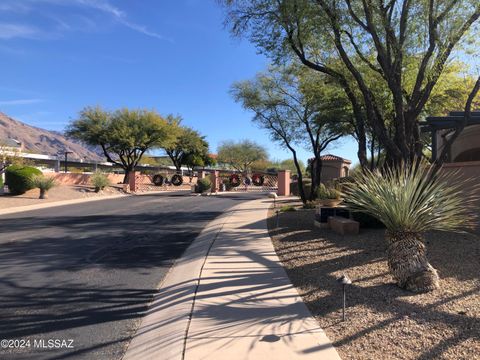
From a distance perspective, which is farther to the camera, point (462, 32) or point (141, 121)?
point (141, 121)

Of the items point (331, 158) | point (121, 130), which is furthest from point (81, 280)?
point (121, 130)

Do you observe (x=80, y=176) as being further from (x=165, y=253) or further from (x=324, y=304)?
(x=324, y=304)

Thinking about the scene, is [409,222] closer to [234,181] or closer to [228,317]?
[228,317]

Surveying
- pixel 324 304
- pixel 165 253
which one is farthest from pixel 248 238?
pixel 324 304

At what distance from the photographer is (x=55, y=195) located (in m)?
28.1

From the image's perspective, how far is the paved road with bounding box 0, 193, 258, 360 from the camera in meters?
→ 4.64

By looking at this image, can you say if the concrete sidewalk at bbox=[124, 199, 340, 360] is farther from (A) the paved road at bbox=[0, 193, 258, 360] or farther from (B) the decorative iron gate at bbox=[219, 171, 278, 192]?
(B) the decorative iron gate at bbox=[219, 171, 278, 192]

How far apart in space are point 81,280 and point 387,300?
4732 mm

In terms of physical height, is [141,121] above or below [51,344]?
above

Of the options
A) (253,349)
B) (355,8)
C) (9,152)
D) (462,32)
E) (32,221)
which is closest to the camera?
(253,349)

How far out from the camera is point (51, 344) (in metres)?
4.43

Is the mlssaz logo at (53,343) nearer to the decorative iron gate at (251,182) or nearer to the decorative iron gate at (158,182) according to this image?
the decorative iron gate at (158,182)

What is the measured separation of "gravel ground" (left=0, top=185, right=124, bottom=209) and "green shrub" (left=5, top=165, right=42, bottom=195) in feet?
1.69

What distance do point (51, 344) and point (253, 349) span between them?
2.12 meters
